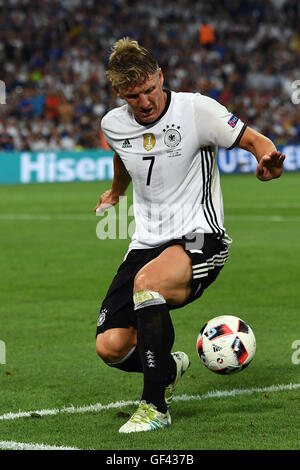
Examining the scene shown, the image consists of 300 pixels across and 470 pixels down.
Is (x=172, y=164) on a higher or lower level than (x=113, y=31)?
lower

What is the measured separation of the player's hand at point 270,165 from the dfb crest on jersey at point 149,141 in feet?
2.35

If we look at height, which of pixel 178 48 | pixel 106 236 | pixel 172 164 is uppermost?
pixel 178 48

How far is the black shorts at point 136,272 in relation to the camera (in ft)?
17.4

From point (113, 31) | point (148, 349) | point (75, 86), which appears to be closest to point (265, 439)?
point (148, 349)

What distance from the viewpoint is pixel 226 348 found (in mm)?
5668

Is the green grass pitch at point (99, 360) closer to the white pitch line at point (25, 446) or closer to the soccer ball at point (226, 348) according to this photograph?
the white pitch line at point (25, 446)

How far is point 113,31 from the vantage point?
37000 millimetres

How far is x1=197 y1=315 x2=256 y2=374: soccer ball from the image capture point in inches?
223

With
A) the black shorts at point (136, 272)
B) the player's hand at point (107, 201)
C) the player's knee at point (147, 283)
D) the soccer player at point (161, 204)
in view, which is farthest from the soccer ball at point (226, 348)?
the player's hand at point (107, 201)

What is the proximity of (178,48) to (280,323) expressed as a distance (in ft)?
101

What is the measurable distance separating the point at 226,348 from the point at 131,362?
0.58 meters

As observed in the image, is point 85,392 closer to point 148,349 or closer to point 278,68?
point 148,349

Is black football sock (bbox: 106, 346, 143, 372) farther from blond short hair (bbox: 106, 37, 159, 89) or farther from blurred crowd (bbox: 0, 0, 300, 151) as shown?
blurred crowd (bbox: 0, 0, 300, 151)

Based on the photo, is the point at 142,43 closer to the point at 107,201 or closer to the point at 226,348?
the point at 107,201
